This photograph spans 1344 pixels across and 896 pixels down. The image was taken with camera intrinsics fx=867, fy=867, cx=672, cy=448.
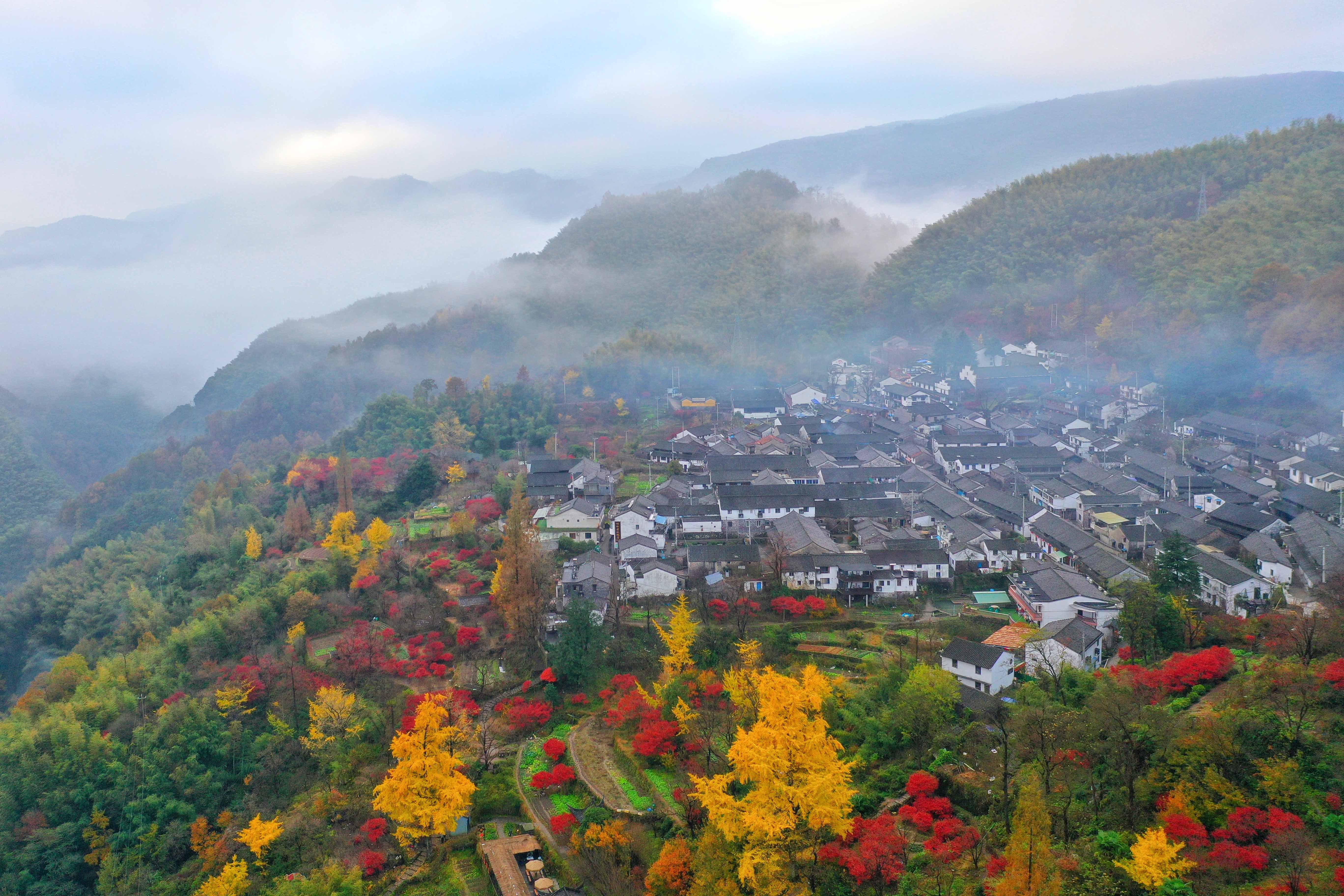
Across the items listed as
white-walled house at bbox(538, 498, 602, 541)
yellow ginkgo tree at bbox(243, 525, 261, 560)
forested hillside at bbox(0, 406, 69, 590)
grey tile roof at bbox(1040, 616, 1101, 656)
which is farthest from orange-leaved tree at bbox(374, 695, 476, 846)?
forested hillside at bbox(0, 406, 69, 590)

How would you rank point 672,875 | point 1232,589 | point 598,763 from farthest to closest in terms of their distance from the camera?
point 1232,589
point 598,763
point 672,875

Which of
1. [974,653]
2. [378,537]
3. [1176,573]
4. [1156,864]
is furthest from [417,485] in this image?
[1156,864]

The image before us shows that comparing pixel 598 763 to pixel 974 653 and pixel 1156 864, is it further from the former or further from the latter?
pixel 1156 864

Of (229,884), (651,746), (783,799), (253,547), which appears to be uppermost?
(783,799)

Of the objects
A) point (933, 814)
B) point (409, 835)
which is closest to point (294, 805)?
point (409, 835)

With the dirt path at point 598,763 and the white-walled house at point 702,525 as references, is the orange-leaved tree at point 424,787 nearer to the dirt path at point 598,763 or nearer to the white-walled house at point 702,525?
the dirt path at point 598,763

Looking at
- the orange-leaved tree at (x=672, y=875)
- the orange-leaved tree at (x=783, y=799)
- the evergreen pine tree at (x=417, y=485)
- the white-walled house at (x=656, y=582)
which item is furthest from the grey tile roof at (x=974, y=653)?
the evergreen pine tree at (x=417, y=485)

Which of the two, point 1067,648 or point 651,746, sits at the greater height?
point 651,746
